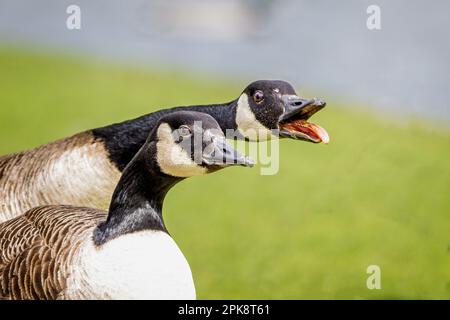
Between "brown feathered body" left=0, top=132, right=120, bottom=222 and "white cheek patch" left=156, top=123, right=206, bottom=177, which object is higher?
"white cheek patch" left=156, top=123, right=206, bottom=177

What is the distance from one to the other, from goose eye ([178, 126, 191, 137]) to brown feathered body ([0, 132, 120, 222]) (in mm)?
1048

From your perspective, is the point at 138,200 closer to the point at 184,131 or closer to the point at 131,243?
the point at 131,243

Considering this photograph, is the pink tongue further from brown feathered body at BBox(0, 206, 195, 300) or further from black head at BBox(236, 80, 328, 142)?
brown feathered body at BBox(0, 206, 195, 300)

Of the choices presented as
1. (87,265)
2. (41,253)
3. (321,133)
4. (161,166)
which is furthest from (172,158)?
(321,133)

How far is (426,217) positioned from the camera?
272 inches

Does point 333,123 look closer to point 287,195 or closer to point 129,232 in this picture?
point 287,195

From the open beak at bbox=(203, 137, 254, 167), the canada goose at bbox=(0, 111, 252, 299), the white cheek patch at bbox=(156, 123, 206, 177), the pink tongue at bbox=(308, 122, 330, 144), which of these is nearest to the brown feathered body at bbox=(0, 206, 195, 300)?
the canada goose at bbox=(0, 111, 252, 299)

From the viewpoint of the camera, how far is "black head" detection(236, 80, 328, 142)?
3.56 m

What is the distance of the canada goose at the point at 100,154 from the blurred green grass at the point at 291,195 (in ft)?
4.89

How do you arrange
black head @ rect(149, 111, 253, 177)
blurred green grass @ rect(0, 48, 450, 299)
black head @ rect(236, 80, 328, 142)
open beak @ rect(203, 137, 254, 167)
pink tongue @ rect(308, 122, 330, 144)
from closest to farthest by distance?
1. open beak @ rect(203, 137, 254, 167)
2. black head @ rect(149, 111, 253, 177)
3. pink tongue @ rect(308, 122, 330, 144)
4. black head @ rect(236, 80, 328, 142)
5. blurred green grass @ rect(0, 48, 450, 299)

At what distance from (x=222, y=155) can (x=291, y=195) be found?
17.1ft

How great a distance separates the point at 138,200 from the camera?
283cm

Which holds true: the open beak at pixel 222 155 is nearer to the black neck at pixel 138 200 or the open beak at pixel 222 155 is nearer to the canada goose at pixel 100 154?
the black neck at pixel 138 200
